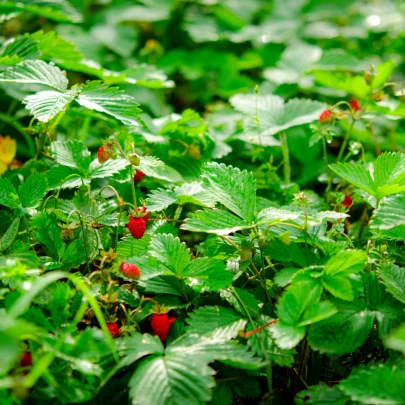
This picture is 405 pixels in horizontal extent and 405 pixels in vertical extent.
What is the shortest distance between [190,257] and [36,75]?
0.66 m

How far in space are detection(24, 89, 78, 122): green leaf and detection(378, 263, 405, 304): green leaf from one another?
2.70 ft

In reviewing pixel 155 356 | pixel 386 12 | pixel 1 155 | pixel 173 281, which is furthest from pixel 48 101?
pixel 386 12

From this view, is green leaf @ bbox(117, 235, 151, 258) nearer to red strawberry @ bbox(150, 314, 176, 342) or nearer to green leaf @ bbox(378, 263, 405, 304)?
red strawberry @ bbox(150, 314, 176, 342)

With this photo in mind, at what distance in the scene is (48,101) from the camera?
1250mm

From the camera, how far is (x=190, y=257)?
1.09 metres

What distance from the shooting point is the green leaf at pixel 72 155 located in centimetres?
131

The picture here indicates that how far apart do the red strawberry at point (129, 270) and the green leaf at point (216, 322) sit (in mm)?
141

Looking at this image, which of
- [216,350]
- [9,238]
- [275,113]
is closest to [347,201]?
[275,113]

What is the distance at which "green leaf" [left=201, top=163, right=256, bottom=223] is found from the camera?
1129 millimetres

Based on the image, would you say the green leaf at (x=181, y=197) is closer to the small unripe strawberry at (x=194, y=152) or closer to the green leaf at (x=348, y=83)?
the small unripe strawberry at (x=194, y=152)

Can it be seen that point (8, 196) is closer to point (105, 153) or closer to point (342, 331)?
point (105, 153)

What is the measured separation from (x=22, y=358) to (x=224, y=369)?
1.33ft

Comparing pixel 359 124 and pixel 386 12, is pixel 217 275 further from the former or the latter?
pixel 386 12

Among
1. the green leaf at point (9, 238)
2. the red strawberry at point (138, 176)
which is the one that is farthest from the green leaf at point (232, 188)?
the green leaf at point (9, 238)
